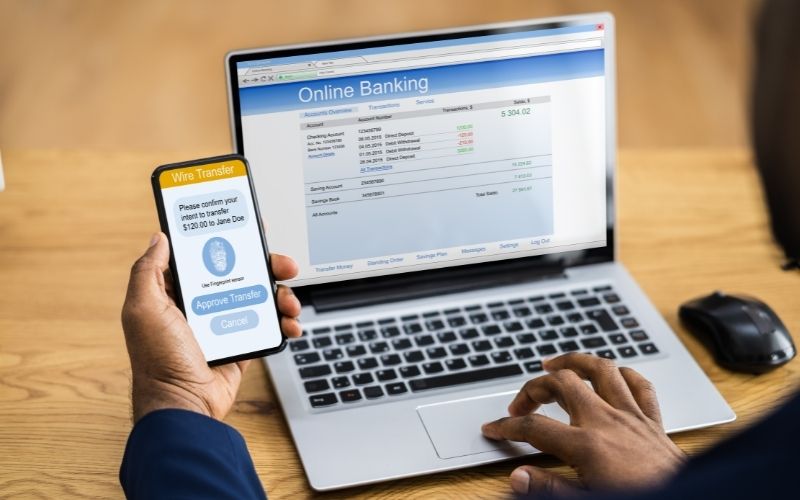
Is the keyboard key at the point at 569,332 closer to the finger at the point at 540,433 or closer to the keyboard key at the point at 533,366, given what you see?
the keyboard key at the point at 533,366

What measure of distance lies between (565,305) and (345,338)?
0.27 meters

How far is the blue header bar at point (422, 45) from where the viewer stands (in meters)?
1.23

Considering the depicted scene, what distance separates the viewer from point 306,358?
1.23 meters

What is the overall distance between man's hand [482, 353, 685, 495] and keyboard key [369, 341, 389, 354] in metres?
0.18

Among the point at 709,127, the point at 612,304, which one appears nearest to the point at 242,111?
the point at 612,304

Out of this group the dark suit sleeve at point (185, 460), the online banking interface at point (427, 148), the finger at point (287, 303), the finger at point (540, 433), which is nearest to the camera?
the dark suit sleeve at point (185, 460)

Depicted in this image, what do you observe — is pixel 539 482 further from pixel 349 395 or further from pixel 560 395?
pixel 349 395

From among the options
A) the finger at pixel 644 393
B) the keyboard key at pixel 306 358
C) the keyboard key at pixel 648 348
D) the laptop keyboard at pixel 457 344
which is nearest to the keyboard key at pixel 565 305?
the laptop keyboard at pixel 457 344

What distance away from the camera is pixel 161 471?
940mm

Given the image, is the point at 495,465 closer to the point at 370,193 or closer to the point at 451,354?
the point at 451,354

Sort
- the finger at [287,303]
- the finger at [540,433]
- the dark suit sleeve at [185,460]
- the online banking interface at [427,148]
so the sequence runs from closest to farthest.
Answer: the dark suit sleeve at [185,460] < the finger at [540,433] < the finger at [287,303] < the online banking interface at [427,148]

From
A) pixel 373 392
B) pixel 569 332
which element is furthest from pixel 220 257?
pixel 569 332

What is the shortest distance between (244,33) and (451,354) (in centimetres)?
273

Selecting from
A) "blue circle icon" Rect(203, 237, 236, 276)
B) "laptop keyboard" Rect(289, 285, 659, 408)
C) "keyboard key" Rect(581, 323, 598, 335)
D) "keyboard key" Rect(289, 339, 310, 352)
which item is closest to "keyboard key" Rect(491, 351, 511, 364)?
"laptop keyboard" Rect(289, 285, 659, 408)
